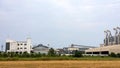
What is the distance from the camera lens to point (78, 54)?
392 ft

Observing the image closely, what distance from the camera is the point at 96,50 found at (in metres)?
192

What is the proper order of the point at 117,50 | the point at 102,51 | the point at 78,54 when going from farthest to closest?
the point at 102,51, the point at 117,50, the point at 78,54

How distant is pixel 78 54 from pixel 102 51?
63.3m

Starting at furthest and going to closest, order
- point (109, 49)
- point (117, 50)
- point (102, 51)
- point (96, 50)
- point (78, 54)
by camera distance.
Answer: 1. point (96, 50)
2. point (102, 51)
3. point (109, 49)
4. point (117, 50)
5. point (78, 54)

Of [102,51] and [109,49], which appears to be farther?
[102,51]

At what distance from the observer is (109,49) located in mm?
163125

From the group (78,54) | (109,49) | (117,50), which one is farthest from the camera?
(109,49)

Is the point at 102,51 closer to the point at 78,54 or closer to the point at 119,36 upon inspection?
the point at 119,36

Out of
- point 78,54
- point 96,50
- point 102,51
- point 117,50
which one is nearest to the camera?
point 78,54

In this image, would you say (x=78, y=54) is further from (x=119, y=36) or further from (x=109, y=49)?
(x=119, y=36)

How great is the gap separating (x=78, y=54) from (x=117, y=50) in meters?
38.3

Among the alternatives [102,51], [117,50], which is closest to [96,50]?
[102,51]

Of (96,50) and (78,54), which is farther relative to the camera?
(96,50)

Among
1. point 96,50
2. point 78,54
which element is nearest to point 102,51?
point 96,50
